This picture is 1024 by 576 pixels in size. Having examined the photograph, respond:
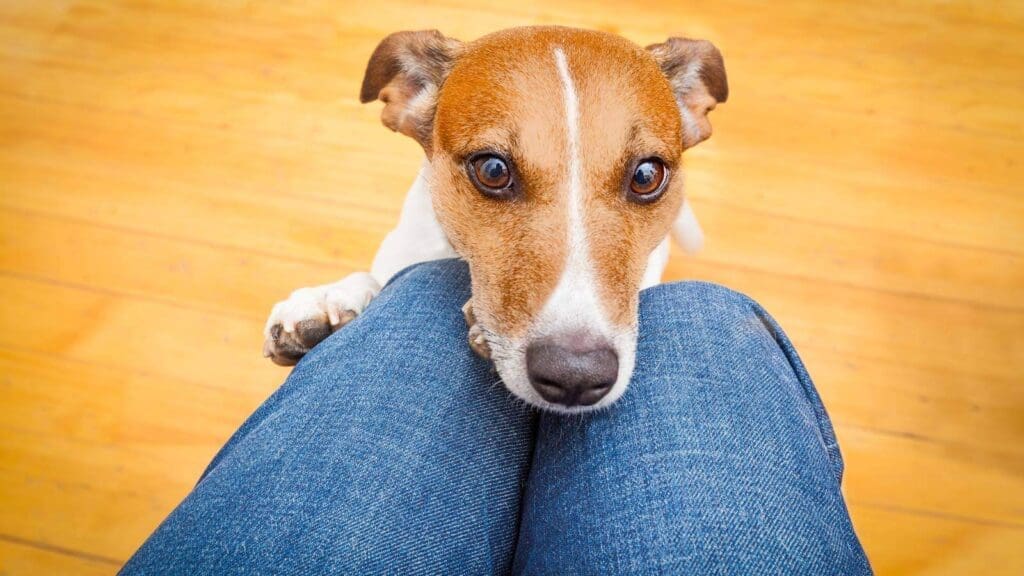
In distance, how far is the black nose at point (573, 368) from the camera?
1.20 meters

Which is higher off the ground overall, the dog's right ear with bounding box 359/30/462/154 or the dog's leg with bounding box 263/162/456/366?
the dog's right ear with bounding box 359/30/462/154

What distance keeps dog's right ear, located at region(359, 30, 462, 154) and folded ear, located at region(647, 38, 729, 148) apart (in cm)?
57

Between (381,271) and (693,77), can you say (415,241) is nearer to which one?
(381,271)

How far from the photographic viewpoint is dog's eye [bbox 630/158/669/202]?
4.77ft

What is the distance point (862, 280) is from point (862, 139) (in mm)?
754

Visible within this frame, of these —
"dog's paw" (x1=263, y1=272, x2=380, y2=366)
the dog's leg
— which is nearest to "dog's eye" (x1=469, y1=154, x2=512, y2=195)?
the dog's leg

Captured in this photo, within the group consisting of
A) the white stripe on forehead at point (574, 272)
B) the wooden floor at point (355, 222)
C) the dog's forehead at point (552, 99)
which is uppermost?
the dog's forehead at point (552, 99)

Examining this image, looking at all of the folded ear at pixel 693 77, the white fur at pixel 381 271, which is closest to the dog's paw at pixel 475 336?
the white fur at pixel 381 271

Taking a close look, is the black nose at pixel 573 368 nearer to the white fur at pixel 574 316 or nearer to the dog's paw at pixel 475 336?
the white fur at pixel 574 316

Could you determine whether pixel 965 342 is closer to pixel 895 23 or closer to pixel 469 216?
pixel 895 23

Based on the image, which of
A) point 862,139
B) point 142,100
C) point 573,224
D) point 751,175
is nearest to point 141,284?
point 142,100

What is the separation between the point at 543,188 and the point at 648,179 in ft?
0.84

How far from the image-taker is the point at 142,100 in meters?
2.92

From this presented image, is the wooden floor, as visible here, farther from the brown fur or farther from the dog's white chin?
the dog's white chin
